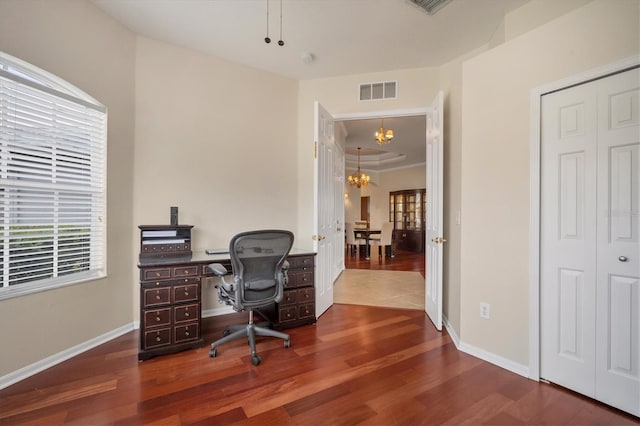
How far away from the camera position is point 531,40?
1.99 m

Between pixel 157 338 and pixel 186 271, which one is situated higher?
pixel 186 271

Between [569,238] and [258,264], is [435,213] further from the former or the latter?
[258,264]

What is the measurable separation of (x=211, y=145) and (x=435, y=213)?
2585 mm

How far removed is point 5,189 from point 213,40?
2160mm

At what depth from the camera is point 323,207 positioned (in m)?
3.19

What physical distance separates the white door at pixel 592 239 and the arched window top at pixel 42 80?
3633 mm

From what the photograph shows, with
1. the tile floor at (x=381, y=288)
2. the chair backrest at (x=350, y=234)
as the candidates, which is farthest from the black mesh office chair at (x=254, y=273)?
the chair backrest at (x=350, y=234)

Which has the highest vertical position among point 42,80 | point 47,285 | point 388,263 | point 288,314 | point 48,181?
point 42,80

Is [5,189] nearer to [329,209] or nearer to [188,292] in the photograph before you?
[188,292]

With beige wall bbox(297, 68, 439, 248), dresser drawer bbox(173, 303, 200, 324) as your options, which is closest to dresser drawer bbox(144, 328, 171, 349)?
dresser drawer bbox(173, 303, 200, 324)

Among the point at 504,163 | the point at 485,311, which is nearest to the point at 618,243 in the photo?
the point at 504,163

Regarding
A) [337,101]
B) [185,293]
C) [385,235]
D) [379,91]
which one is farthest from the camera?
[385,235]

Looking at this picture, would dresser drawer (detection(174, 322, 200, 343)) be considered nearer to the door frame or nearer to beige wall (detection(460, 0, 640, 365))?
beige wall (detection(460, 0, 640, 365))

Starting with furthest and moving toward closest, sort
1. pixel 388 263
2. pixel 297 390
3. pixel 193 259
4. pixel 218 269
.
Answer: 1. pixel 388 263
2. pixel 193 259
3. pixel 218 269
4. pixel 297 390
